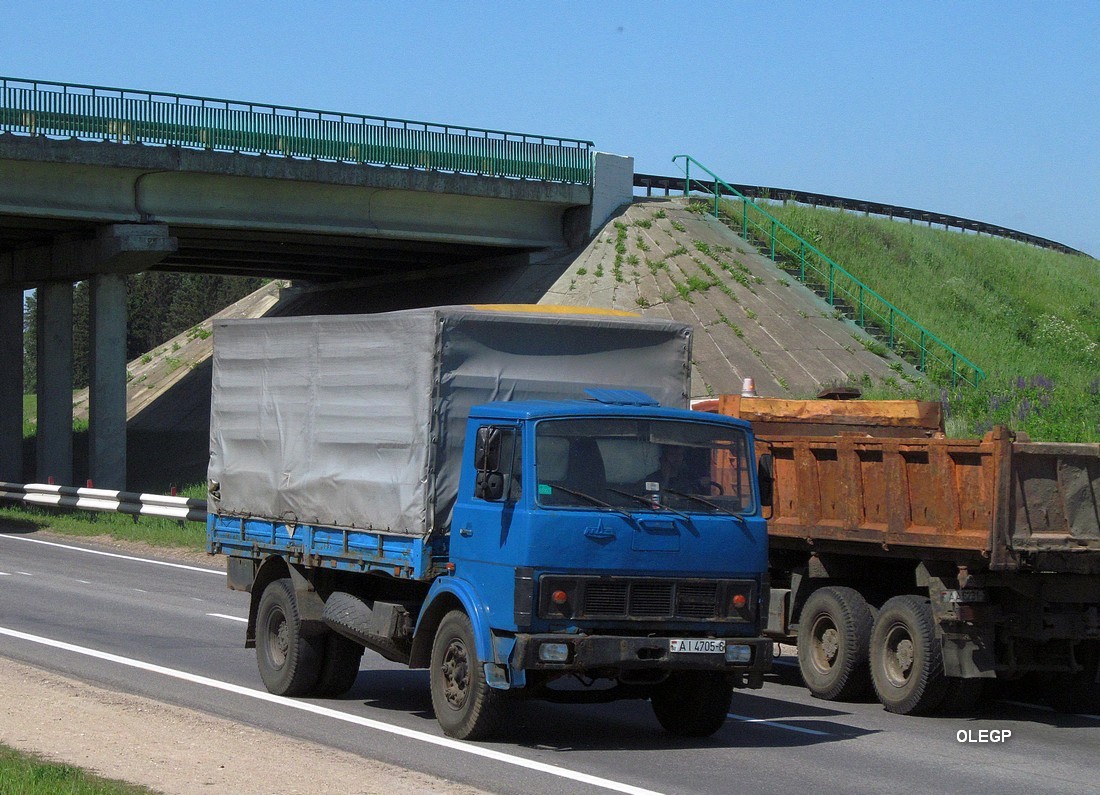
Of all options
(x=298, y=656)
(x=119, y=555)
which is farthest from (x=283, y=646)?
(x=119, y=555)

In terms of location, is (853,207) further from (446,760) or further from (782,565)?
(446,760)

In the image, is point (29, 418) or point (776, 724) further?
point (29, 418)

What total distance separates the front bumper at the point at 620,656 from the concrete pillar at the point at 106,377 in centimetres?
2896

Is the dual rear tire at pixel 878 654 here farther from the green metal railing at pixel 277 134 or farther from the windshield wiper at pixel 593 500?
the green metal railing at pixel 277 134

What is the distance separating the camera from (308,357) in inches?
471

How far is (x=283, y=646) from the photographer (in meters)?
11.9

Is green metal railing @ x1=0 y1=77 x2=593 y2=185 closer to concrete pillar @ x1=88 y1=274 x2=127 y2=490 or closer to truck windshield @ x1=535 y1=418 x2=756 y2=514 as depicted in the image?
concrete pillar @ x1=88 y1=274 x2=127 y2=490

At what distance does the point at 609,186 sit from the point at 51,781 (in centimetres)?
3502

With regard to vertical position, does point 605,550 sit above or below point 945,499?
below

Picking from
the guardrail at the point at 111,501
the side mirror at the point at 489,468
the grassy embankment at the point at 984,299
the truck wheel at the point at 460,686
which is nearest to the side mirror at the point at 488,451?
the side mirror at the point at 489,468

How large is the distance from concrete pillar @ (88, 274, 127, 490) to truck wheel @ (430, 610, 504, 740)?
28000 mm

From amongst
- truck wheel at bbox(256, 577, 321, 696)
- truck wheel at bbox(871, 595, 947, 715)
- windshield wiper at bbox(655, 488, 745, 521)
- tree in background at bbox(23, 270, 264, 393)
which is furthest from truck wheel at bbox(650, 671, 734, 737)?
tree in background at bbox(23, 270, 264, 393)

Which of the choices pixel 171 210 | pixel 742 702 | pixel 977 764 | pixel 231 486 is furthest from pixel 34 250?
pixel 977 764

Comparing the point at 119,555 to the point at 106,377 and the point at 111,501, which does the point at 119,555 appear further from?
the point at 106,377
